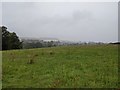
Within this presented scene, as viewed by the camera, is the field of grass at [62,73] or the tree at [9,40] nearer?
the field of grass at [62,73]

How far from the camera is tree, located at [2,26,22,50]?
157ft

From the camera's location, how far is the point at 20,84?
1184 cm

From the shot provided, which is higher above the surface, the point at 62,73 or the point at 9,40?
the point at 9,40

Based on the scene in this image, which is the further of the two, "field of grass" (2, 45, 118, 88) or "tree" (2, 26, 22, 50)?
"tree" (2, 26, 22, 50)

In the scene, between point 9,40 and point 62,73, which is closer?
point 62,73

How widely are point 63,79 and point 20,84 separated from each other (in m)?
2.21

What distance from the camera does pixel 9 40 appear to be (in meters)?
49.4

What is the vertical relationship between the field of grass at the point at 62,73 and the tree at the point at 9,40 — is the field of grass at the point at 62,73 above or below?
below

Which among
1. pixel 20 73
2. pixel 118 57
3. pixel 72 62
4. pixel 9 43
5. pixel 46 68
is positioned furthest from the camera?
pixel 9 43

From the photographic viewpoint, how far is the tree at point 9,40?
47.8 meters

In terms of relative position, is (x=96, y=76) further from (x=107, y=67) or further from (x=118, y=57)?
(x=118, y=57)

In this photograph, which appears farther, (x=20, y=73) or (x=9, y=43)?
(x=9, y=43)

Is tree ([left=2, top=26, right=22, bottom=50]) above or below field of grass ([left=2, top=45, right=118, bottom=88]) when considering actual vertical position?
above

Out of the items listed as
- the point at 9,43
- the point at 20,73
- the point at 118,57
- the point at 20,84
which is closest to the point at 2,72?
the point at 20,73
